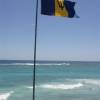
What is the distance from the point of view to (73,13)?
482 inches

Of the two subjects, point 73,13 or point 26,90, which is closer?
point 73,13

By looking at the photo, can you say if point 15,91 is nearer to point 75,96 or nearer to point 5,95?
point 5,95

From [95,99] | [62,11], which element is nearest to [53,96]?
[95,99]

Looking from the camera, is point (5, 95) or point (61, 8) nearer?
point (61, 8)

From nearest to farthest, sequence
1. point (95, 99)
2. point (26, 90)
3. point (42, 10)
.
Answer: point (42, 10), point (95, 99), point (26, 90)

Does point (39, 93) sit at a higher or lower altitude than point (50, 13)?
lower

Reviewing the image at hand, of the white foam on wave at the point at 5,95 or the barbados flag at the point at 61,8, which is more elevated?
the barbados flag at the point at 61,8

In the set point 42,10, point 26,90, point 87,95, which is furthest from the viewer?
point 26,90

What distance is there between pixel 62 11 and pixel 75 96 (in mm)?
14930

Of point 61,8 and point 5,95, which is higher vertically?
point 61,8

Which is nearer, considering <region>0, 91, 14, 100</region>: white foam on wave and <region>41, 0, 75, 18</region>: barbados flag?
Result: <region>41, 0, 75, 18</region>: barbados flag

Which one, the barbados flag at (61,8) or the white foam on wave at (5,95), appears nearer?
the barbados flag at (61,8)

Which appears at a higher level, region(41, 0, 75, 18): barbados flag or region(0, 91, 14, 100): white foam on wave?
region(41, 0, 75, 18): barbados flag

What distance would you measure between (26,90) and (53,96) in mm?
3656
